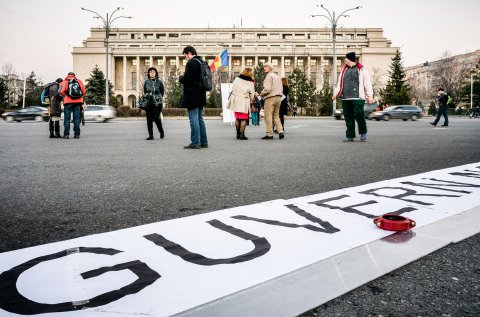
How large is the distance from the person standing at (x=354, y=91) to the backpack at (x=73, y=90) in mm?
6120

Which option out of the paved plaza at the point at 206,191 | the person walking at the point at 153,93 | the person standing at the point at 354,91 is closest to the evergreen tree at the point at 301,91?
the person walking at the point at 153,93

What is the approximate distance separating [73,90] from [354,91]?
6553 mm

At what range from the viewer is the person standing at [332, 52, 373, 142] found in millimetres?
8602

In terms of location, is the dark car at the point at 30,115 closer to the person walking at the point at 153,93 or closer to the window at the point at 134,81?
the person walking at the point at 153,93

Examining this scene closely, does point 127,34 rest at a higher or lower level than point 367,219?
higher

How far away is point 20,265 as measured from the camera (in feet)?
5.65

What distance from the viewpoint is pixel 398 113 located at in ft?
112

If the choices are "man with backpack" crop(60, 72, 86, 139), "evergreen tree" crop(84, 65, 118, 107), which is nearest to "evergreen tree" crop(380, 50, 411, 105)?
"evergreen tree" crop(84, 65, 118, 107)

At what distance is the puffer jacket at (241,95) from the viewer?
30.7ft

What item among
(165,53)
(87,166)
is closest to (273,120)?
(87,166)

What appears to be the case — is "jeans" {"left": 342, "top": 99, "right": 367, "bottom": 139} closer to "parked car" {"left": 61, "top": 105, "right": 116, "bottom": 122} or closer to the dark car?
"parked car" {"left": 61, "top": 105, "right": 116, "bottom": 122}

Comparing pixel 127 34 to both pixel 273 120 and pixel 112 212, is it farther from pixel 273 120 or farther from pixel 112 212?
pixel 112 212

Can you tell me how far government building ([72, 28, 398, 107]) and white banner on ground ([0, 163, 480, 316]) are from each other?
80.6 metres

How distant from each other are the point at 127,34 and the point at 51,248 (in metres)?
98.9
